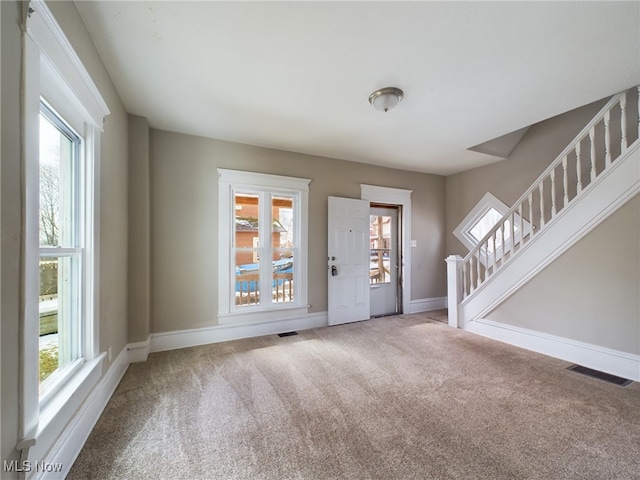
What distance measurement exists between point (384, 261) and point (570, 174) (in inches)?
107

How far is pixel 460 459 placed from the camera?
145 cm

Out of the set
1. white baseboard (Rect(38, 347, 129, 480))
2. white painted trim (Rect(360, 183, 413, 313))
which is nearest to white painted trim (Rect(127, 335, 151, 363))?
white baseboard (Rect(38, 347, 129, 480))

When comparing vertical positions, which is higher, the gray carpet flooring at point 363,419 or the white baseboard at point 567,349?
the white baseboard at point 567,349

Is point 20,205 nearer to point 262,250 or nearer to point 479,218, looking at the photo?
point 262,250

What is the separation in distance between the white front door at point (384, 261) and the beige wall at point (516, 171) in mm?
1185

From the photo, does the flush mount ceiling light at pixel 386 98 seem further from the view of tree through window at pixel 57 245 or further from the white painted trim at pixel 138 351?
the white painted trim at pixel 138 351

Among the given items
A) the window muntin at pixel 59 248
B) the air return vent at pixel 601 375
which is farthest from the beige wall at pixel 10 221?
the air return vent at pixel 601 375

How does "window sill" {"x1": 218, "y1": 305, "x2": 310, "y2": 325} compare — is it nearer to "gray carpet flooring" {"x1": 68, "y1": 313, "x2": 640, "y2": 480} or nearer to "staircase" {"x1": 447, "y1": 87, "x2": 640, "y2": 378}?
"gray carpet flooring" {"x1": 68, "y1": 313, "x2": 640, "y2": 480}

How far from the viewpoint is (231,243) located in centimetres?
338

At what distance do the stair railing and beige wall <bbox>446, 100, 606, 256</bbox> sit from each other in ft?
0.77

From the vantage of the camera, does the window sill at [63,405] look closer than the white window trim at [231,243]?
Yes

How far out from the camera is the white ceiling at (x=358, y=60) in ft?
5.07

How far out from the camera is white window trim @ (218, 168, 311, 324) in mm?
3318

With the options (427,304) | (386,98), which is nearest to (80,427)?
(386,98)
